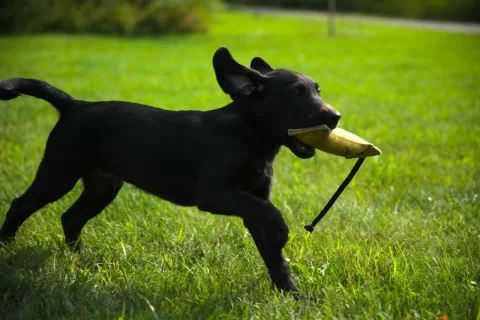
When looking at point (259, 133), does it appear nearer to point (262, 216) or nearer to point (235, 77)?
point (235, 77)

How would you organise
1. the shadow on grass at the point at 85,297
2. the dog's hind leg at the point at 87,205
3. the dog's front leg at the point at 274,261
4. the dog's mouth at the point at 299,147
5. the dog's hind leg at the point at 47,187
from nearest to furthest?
the shadow on grass at the point at 85,297, the dog's mouth at the point at 299,147, the dog's front leg at the point at 274,261, the dog's hind leg at the point at 47,187, the dog's hind leg at the point at 87,205

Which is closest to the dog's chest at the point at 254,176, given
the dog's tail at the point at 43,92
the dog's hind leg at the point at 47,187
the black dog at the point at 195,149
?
the black dog at the point at 195,149

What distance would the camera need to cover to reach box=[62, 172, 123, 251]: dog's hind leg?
378cm

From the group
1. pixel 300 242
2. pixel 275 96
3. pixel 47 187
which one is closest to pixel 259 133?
pixel 275 96

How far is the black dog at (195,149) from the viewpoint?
296cm

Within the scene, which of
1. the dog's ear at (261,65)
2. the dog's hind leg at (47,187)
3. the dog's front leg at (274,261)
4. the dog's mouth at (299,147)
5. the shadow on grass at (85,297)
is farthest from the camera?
the dog's hind leg at (47,187)

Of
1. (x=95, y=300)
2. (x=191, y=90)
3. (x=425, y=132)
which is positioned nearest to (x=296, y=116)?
(x=95, y=300)

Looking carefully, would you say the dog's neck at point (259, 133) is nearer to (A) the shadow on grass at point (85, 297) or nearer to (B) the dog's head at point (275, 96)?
(B) the dog's head at point (275, 96)

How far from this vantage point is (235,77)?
2998mm

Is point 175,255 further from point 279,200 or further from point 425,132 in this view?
point 425,132

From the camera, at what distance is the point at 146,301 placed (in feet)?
9.36

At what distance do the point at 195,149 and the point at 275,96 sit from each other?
1.63 ft

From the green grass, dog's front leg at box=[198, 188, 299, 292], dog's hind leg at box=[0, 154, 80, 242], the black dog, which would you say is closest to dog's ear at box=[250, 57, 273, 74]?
the black dog

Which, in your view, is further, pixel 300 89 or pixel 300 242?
pixel 300 242
